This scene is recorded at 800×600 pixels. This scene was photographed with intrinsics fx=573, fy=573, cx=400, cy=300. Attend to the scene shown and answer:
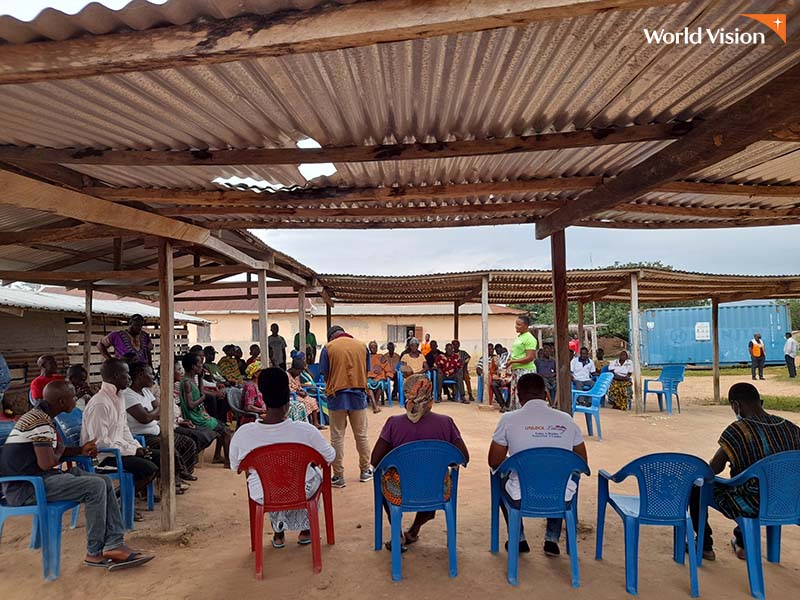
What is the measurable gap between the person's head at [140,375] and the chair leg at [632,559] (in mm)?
4529

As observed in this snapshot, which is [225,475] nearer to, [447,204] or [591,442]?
[447,204]

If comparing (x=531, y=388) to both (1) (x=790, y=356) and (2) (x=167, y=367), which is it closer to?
(2) (x=167, y=367)

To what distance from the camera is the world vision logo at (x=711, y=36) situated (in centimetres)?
225

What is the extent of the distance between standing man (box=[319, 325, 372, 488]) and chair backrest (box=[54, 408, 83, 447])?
2.35 metres

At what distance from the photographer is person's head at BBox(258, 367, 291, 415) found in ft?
13.1

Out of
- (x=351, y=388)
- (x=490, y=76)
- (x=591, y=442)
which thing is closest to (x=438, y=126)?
(x=490, y=76)

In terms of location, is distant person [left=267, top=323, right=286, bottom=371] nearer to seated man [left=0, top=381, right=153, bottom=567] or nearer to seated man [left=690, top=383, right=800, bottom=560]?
seated man [left=0, top=381, right=153, bottom=567]

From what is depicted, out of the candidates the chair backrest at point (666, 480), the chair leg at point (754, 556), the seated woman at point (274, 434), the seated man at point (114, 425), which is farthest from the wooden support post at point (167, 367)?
the chair leg at point (754, 556)

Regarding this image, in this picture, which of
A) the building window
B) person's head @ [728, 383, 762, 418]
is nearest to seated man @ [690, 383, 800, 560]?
person's head @ [728, 383, 762, 418]

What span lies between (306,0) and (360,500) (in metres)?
4.70

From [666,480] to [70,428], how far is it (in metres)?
4.98

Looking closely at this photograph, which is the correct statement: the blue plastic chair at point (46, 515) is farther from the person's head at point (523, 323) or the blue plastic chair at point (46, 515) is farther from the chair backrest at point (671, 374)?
the chair backrest at point (671, 374)

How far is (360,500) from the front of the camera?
5.43 metres

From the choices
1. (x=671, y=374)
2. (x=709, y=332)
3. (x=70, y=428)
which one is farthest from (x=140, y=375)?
(x=709, y=332)
